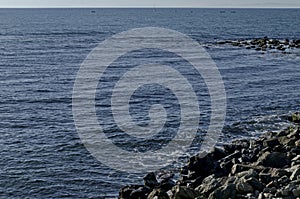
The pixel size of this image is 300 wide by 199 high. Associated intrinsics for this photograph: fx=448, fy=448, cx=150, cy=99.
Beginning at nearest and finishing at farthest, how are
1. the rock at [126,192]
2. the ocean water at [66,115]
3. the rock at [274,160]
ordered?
the rock at [274,160], the rock at [126,192], the ocean water at [66,115]

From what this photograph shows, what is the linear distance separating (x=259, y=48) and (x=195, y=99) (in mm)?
48104

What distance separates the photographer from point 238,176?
67.9 ft

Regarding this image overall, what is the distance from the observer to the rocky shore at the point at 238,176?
62.7 feet

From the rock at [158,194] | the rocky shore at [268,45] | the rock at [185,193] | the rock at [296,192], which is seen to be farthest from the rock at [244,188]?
the rocky shore at [268,45]

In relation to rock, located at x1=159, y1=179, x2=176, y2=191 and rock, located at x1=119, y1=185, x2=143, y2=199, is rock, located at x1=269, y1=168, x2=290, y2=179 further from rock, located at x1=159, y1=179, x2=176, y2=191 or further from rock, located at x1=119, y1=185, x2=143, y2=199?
rock, located at x1=119, y1=185, x2=143, y2=199

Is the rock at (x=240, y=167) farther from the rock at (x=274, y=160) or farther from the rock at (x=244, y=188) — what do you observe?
the rock at (x=244, y=188)

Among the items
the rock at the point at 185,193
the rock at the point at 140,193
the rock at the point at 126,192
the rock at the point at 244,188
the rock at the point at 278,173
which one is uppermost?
the rock at the point at 278,173

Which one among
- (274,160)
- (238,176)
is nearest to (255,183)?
(238,176)

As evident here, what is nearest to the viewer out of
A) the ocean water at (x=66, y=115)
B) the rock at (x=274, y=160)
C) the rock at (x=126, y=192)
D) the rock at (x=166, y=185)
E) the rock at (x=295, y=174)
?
the rock at (x=295, y=174)

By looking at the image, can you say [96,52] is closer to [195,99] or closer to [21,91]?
[21,91]

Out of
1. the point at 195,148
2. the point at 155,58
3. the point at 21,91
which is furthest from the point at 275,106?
the point at 155,58

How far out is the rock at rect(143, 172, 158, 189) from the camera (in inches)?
A: 959

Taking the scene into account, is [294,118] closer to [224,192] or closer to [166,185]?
[166,185]

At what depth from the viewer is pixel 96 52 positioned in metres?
87.7
